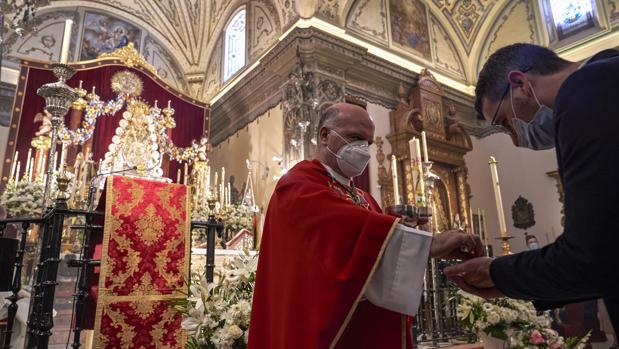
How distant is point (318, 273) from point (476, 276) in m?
0.56

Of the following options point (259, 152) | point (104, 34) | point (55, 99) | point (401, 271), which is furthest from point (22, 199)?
point (104, 34)

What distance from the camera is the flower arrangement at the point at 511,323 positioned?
8.30 feet

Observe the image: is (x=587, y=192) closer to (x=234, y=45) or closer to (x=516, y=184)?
(x=516, y=184)

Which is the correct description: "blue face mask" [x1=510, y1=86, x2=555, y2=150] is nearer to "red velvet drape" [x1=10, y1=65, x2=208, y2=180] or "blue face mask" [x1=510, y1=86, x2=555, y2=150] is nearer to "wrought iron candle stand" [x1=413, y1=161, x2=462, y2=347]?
"wrought iron candle stand" [x1=413, y1=161, x2=462, y2=347]

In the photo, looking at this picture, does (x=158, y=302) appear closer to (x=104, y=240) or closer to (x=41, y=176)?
(x=104, y=240)

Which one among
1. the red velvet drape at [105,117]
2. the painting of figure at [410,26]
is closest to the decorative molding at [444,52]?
the painting of figure at [410,26]

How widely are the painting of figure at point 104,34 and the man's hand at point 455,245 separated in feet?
40.2

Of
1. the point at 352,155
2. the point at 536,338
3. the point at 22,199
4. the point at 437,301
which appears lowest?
the point at 536,338

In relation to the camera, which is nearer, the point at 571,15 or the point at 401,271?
the point at 401,271

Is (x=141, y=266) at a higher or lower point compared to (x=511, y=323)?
higher

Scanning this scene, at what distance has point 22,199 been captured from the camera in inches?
209

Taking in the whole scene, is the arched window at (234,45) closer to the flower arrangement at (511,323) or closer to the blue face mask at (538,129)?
the flower arrangement at (511,323)

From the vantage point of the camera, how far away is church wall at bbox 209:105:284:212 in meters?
8.77

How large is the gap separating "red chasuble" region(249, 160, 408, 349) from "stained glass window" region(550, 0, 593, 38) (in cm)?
1084
